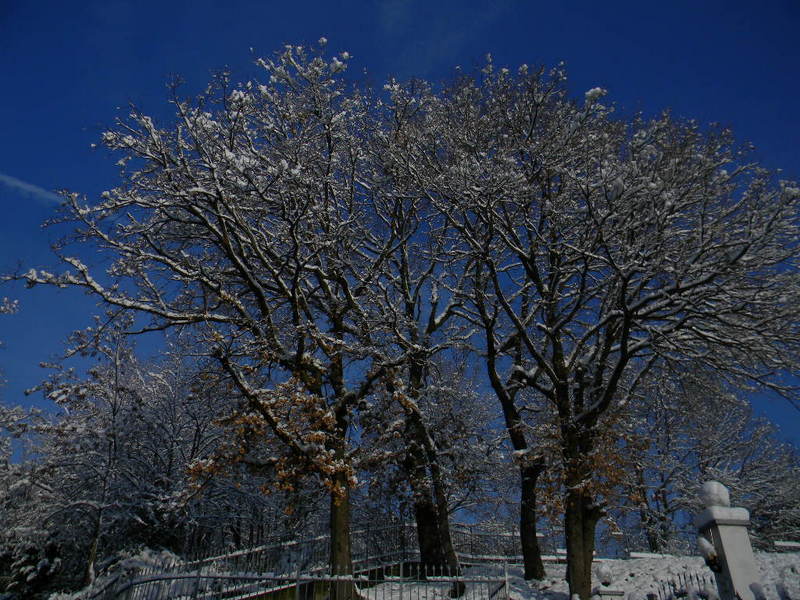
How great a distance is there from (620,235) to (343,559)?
10.1 metres

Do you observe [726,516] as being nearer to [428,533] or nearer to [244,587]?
[244,587]

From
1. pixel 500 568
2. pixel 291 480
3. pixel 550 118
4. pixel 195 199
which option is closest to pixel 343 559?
pixel 291 480

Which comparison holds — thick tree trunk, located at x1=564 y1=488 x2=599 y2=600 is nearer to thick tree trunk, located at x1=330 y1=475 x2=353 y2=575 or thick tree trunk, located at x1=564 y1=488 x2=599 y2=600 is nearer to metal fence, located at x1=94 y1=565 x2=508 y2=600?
metal fence, located at x1=94 y1=565 x2=508 y2=600

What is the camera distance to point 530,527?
1558 cm

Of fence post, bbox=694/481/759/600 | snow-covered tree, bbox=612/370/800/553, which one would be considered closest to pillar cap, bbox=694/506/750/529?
fence post, bbox=694/481/759/600

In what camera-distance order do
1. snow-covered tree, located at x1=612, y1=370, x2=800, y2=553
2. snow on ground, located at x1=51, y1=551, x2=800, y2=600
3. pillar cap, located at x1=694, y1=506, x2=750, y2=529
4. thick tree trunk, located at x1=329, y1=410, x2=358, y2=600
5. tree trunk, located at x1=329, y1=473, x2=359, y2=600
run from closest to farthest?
pillar cap, located at x1=694, y1=506, x2=750, y2=529, tree trunk, located at x1=329, y1=473, x2=359, y2=600, snow on ground, located at x1=51, y1=551, x2=800, y2=600, thick tree trunk, located at x1=329, y1=410, x2=358, y2=600, snow-covered tree, located at x1=612, y1=370, x2=800, y2=553

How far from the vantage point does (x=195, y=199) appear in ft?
44.6

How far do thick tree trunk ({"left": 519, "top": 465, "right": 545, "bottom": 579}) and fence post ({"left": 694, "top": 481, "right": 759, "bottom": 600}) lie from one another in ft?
21.5

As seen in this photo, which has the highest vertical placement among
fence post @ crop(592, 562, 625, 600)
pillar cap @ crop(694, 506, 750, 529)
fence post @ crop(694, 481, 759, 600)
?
pillar cap @ crop(694, 506, 750, 529)

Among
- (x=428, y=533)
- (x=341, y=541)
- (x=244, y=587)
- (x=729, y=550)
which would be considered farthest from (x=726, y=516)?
(x=428, y=533)

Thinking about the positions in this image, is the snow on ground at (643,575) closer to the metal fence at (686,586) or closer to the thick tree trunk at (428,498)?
the metal fence at (686,586)

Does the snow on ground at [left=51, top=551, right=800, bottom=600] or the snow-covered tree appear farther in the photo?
the snow-covered tree

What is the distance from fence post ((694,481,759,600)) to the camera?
330 inches

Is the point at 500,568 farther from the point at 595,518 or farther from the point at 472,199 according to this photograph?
the point at 472,199
